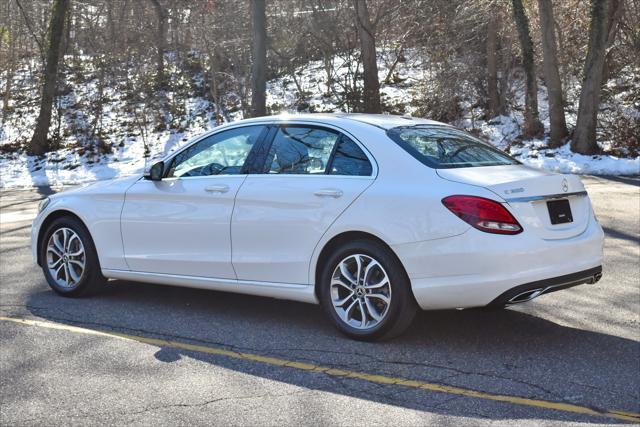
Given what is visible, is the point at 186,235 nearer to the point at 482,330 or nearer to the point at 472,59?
the point at 482,330

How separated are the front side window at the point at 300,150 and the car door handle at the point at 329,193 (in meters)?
0.22

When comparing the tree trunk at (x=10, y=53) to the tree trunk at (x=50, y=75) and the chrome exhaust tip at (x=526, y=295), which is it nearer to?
the tree trunk at (x=50, y=75)

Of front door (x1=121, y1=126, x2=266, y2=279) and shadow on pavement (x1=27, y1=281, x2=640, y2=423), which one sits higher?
front door (x1=121, y1=126, x2=266, y2=279)

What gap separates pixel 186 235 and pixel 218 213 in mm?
402

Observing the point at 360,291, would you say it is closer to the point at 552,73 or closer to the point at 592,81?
the point at 592,81

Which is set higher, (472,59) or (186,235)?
(472,59)

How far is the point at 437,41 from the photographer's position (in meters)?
25.4

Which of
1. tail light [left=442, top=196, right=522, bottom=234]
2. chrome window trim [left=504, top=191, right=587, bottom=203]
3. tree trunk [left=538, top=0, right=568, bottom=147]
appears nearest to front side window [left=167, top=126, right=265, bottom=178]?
tail light [left=442, top=196, right=522, bottom=234]

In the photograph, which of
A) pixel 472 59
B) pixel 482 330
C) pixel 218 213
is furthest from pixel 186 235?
pixel 472 59

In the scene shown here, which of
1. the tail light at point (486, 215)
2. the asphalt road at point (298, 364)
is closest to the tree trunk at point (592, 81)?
the asphalt road at point (298, 364)

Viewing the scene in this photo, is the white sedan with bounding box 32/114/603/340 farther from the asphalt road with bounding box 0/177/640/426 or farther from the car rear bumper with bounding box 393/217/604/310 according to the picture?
the asphalt road with bounding box 0/177/640/426

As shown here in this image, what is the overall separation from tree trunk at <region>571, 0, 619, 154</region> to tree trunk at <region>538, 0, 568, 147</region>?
822 mm

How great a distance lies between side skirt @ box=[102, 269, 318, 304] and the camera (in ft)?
20.3

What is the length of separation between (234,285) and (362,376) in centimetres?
172
